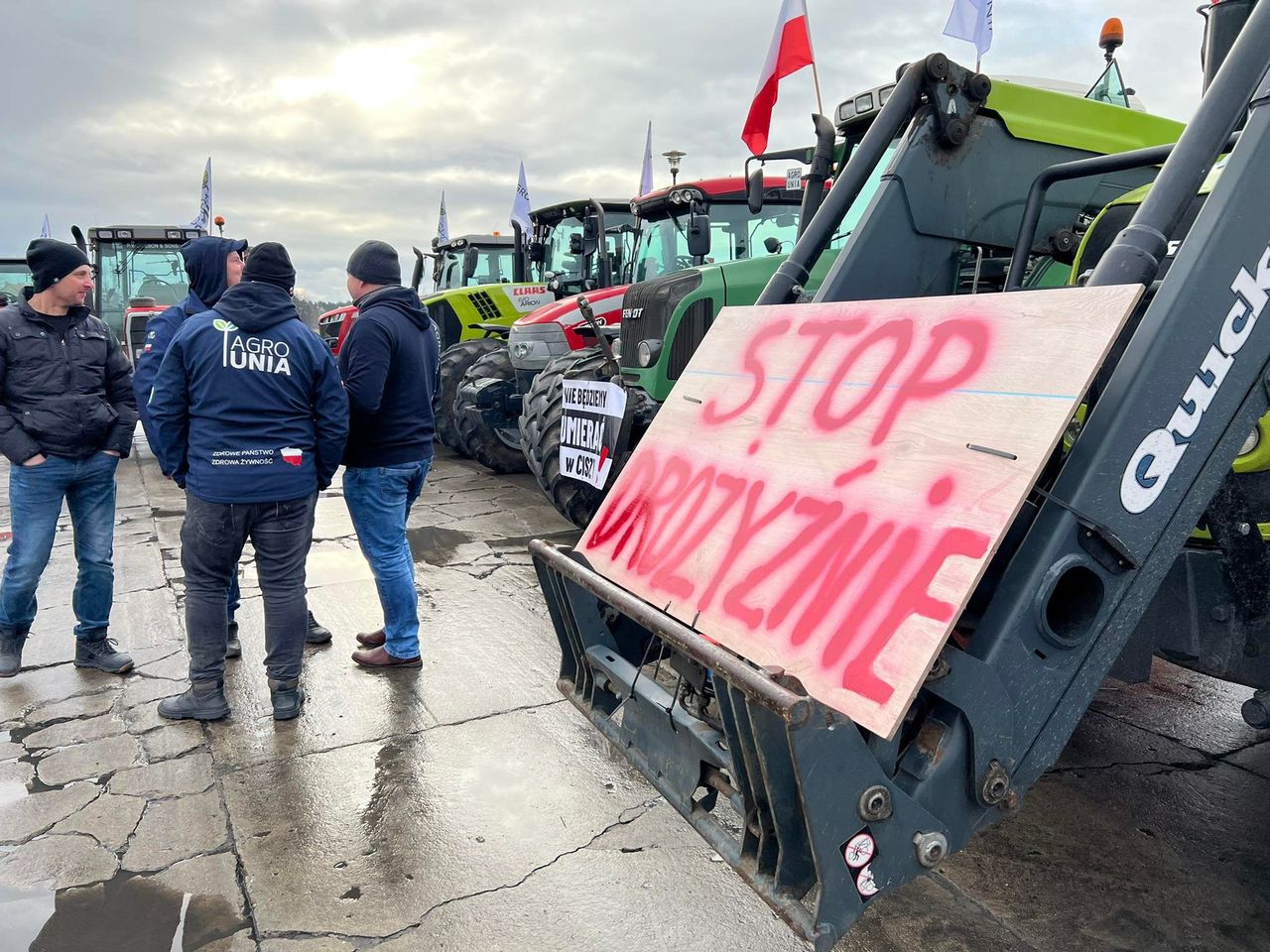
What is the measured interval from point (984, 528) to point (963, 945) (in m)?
1.24

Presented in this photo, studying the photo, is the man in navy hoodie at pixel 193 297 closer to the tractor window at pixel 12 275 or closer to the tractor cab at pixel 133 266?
the tractor cab at pixel 133 266

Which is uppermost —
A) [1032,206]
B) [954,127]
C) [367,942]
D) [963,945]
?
[954,127]

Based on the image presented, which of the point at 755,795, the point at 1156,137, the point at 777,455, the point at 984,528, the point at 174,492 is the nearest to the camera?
the point at 984,528

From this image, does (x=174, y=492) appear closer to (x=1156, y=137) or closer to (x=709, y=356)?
(x=709, y=356)

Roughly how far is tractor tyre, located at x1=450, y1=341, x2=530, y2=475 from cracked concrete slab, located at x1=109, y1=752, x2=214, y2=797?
5158 mm

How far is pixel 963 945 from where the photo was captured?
230 cm

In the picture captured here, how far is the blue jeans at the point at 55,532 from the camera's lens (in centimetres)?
386

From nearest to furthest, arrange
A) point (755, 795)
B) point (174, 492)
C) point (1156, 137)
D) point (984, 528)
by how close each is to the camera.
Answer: point (984, 528) < point (755, 795) < point (1156, 137) < point (174, 492)

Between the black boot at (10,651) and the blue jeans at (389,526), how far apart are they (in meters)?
1.61

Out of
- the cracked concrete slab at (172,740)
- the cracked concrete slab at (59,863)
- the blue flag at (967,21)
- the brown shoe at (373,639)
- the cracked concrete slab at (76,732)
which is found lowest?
the cracked concrete slab at (76,732)

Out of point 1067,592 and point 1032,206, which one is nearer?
point 1067,592

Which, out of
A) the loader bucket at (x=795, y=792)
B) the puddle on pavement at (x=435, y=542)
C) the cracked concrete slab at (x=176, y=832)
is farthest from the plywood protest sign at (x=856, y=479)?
the puddle on pavement at (x=435, y=542)

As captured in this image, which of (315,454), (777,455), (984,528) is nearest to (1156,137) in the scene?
(777,455)

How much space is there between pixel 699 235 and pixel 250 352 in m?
4.07
